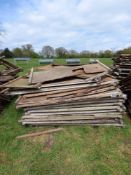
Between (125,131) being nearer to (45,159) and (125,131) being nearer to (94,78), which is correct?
(94,78)

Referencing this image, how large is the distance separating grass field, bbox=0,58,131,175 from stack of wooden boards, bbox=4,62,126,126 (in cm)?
27

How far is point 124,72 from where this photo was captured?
31.5 ft

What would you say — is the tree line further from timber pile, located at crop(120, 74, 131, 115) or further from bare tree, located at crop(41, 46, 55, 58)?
timber pile, located at crop(120, 74, 131, 115)

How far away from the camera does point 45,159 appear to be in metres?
5.45

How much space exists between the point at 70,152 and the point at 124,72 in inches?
198

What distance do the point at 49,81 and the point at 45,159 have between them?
2.93 metres

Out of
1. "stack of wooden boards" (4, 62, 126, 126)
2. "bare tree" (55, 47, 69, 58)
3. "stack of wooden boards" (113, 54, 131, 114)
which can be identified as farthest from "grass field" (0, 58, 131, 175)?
"bare tree" (55, 47, 69, 58)

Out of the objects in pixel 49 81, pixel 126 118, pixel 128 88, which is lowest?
pixel 126 118

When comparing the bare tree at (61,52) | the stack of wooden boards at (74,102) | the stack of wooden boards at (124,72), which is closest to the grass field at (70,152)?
the stack of wooden boards at (74,102)

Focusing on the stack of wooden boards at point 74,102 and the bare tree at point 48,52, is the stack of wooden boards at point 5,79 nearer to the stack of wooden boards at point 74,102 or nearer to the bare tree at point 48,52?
the stack of wooden boards at point 74,102

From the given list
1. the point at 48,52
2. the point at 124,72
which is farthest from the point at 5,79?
the point at 48,52

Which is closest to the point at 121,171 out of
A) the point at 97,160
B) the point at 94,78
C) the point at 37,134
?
the point at 97,160

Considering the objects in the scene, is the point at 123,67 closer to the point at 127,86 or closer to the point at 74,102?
the point at 127,86

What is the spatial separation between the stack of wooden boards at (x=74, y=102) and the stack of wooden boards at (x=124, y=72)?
65.4 inches
